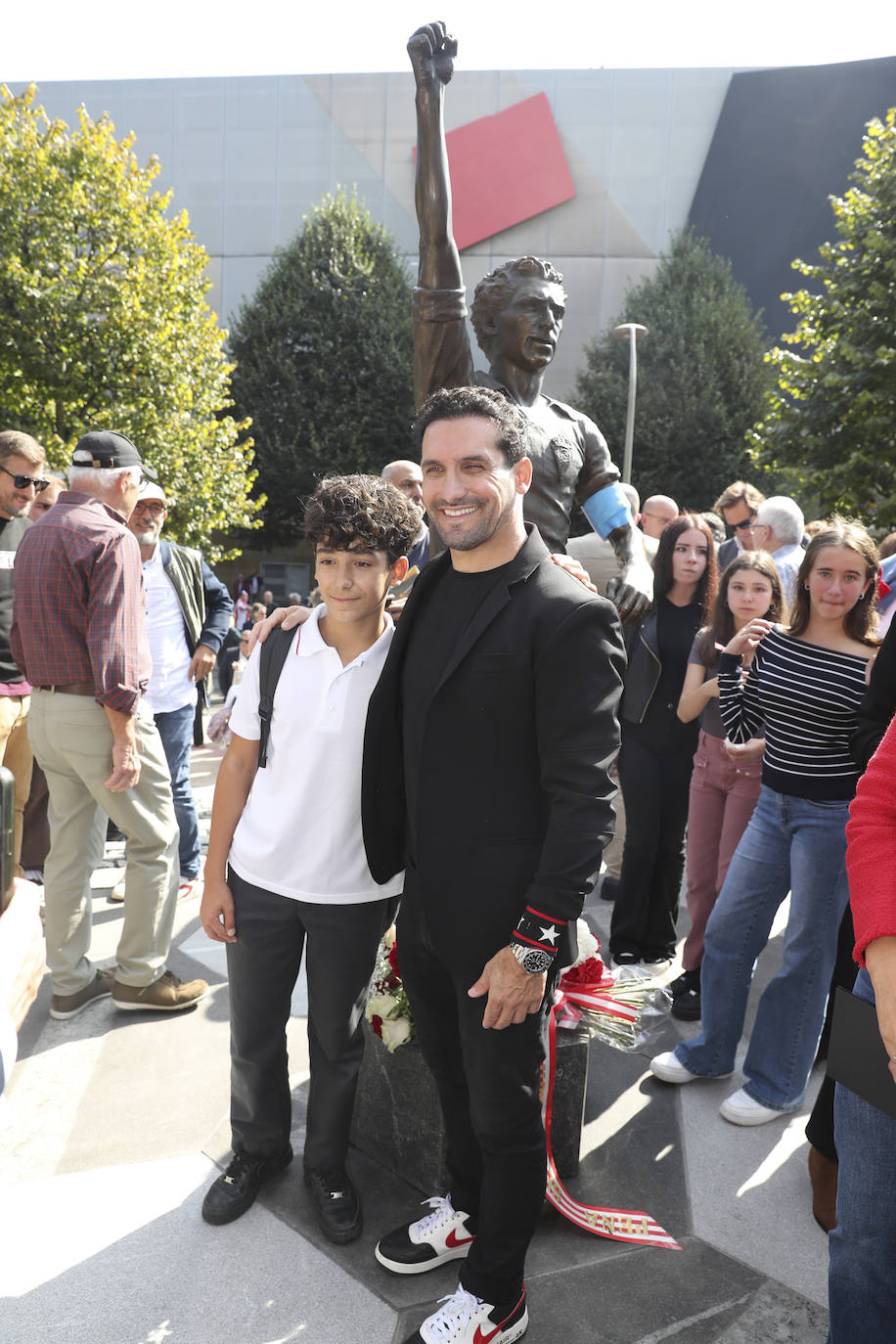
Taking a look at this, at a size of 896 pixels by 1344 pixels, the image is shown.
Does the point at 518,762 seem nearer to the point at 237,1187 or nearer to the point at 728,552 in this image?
the point at 237,1187

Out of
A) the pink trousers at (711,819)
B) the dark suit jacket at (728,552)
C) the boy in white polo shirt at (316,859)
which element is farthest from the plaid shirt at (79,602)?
the dark suit jacket at (728,552)

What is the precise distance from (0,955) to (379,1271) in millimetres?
1355

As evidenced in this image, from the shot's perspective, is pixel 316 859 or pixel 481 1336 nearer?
pixel 481 1336

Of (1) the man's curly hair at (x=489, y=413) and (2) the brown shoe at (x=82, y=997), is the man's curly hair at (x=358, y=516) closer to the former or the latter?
(1) the man's curly hair at (x=489, y=413)

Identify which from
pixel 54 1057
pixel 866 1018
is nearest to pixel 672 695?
Result: pixel 866 1018

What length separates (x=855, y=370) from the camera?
11.5 meters

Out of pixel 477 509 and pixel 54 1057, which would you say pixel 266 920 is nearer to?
pixel 477 509

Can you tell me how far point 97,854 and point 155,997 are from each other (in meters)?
0.60

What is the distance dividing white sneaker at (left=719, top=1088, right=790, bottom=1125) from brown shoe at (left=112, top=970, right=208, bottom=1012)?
1.99 metres

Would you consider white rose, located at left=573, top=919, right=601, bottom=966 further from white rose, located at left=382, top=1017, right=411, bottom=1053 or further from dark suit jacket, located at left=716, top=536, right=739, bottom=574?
dark suit jacket, located at left=716, top=536, right=739, bottom=574

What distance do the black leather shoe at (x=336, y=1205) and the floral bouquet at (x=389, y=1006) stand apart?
34cm

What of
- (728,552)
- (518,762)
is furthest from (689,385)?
(518,762)

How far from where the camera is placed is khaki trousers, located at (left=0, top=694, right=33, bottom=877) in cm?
425

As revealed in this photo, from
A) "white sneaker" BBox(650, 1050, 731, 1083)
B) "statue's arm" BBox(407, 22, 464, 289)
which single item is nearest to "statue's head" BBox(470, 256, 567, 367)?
"statue's arm" BBox(407, 22, 464, 289)
